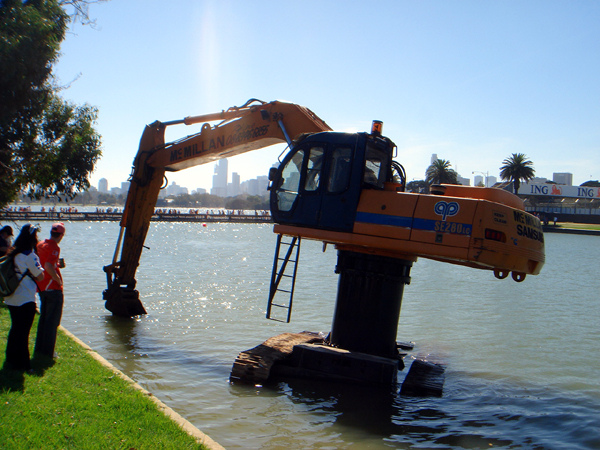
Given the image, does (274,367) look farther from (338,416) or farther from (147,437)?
(147,437)

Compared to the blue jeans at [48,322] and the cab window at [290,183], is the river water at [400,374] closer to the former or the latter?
the blue jeans at [48,322]

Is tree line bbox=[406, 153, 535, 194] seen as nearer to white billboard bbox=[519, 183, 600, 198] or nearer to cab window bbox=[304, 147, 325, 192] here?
white billboard bbox=[519, 183, 600, 198]

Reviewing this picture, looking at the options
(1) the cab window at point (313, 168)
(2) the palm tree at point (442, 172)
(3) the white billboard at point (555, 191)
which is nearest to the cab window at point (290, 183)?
(1) the cab window at point (313, 168)

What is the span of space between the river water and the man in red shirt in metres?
1.87

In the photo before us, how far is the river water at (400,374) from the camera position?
7723 mm

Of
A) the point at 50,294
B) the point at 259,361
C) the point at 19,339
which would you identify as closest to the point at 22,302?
the point at 19,339

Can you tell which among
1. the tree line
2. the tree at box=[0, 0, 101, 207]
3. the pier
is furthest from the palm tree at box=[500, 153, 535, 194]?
the tree at box=[0, 0, 101, 207]

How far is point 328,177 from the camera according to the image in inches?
368

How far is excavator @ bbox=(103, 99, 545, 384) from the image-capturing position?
8.42 metres

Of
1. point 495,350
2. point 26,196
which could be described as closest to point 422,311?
point 495,350

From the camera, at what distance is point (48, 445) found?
4.97 metres

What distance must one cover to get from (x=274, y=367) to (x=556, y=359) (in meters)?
6.83

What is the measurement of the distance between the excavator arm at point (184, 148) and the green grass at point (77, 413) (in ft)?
18.1

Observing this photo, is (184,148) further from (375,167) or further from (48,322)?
(48,322)
